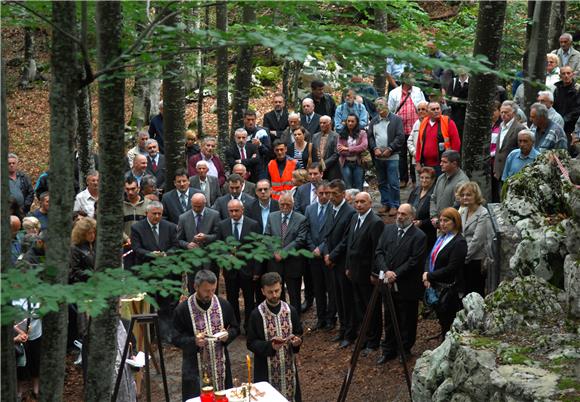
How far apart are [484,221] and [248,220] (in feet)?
11.4

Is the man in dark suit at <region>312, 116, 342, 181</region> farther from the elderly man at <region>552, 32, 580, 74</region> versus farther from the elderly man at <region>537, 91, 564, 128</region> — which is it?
the elderly man at <region>552, 32, 580, 74</region>

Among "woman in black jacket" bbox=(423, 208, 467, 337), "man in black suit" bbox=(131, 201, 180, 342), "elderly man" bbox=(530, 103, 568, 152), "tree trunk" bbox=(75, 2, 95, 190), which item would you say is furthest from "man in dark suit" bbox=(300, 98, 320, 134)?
"woman in black jacket" bbox=(423, 208, 467, 337)

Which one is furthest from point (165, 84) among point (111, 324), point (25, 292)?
point (25, 292)

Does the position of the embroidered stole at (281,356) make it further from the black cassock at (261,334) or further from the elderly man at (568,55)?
the elderly man at (568,55)

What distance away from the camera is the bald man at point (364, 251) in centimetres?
1099

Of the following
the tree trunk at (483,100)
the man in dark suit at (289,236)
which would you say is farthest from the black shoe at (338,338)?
the tree trunk at (483,100)

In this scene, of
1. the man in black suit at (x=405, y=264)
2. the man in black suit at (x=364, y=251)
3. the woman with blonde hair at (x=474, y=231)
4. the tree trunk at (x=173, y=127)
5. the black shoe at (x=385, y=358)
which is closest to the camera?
the woman with blonde hair at (x=474, y=231)

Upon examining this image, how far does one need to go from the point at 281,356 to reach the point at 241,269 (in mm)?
2569

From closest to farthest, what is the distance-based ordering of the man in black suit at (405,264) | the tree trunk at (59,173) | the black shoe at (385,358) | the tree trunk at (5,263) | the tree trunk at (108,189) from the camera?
1. the tree trunk at (5,263)
2. the tree trunk at (59,173)
3. the tree trunk at (108,189)
4. the man in black suit at (405,264)
5. the black shoe at (385,358)

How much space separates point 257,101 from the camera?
23562mm

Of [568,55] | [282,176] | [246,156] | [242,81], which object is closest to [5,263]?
[282,176]

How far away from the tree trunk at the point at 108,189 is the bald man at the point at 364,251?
5.32 meters

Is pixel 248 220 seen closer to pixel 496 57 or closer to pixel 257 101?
pixel 496 57

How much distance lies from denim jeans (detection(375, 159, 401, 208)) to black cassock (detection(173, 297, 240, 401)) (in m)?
6.04
